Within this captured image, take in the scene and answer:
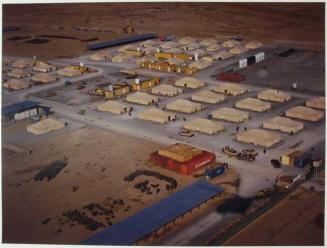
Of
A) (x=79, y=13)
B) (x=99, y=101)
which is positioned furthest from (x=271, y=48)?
(x=79, y=13)

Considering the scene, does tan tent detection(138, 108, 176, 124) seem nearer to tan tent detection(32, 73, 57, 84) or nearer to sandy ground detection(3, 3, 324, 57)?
tan tent detection(32, 73, 57, 84)

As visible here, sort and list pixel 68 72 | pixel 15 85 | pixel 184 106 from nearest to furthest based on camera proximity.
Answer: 1. pixel 184 106
2. pixel 15 85
3. pixel 68 72

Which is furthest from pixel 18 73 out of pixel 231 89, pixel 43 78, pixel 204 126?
pixel 204 126

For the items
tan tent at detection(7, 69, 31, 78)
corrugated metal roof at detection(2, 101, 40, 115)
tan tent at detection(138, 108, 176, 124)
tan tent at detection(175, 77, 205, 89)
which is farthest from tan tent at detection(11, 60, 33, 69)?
tan tent at detection(138, 108, 176, 124)

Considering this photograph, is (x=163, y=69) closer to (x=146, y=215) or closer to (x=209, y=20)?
(x=209, y=20)

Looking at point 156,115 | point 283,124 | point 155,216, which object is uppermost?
point 156,115

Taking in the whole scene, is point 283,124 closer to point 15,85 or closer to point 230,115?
point 230,115

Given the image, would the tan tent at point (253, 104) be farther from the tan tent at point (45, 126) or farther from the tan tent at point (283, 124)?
the tan tent at point (45, 126)

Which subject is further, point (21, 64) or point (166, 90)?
point (21, 64)
